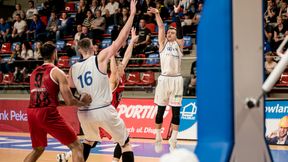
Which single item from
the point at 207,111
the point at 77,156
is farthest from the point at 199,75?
the point at 77,156

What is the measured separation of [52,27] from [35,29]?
32.7 inches

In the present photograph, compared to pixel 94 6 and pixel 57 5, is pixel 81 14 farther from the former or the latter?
pixel 57 5

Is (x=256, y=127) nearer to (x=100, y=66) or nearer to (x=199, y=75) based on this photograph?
(x=199, y=75)

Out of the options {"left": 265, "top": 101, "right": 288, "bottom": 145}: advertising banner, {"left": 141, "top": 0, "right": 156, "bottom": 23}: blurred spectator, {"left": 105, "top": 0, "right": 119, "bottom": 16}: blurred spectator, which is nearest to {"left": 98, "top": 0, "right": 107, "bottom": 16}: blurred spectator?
{"left": 105, "top": 0, "right": 119, "bottom": 16}: blurred spectator

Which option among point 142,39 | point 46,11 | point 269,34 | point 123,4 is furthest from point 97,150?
point 46,11

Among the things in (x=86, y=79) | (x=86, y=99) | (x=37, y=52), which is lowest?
(x=37, y=52)

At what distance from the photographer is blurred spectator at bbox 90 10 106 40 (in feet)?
58.5

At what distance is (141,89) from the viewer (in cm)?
1454

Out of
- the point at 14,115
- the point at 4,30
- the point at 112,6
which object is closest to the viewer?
the point at 14,115

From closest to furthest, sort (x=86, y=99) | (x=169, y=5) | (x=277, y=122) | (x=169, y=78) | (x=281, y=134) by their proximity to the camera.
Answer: (x=86, y=99) → (x=169, y=78) → (x=281, y=134) → (x=277, y=122) → (x=169, y=5)

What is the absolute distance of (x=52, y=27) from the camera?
1983 cm

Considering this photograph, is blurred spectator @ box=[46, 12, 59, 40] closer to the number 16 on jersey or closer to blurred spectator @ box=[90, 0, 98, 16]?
blurred spectator @ box=[90, 0, 98, 16]

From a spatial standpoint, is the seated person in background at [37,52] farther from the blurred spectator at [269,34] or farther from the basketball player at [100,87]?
the basketball player at [100,87]

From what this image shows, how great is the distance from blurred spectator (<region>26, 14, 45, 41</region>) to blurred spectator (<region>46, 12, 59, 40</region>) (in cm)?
29
